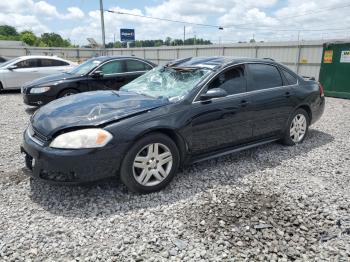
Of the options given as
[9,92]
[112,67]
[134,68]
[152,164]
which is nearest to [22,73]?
[9,92]

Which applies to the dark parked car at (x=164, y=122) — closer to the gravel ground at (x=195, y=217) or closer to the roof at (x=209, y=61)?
the roof at (x=209, y=61)

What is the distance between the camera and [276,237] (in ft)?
9.00

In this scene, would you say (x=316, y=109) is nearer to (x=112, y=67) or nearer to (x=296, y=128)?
(x=296, y=128)

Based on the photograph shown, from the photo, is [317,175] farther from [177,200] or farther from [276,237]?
[177,200]

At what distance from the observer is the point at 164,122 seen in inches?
134

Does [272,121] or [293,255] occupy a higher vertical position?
[272,121]

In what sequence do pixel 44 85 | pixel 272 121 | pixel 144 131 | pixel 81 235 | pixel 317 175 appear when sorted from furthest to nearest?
1. pixel 44 85
2. pixel 272 121
3. pixel 317 175
4. pixel 144 131
5. pixel 81 235

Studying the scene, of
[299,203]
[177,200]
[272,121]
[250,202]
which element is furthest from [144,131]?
[272,121]

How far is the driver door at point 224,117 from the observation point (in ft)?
12.3

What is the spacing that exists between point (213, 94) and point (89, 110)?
1.47 m

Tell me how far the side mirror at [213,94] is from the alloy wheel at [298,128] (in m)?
1.95

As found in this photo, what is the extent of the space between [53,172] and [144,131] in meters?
1.00

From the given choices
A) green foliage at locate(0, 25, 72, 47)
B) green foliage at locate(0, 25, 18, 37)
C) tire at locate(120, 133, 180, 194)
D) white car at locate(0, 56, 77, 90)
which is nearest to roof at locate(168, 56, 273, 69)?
tire at locate(120, 133, 180, 194)

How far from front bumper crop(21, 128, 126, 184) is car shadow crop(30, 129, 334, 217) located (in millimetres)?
309
